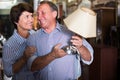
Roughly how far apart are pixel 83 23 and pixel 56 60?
436mm

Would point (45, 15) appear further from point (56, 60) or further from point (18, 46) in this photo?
point (18, 46)

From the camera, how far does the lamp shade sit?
1873 mm

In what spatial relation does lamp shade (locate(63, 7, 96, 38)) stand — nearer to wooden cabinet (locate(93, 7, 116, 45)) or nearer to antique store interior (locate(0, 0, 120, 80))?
antique store interior (locate(0, 0, 120, 80))

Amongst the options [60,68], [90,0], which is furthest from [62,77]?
[90,0]

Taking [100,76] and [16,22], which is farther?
[100,76]

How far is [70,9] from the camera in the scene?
21.0 feet

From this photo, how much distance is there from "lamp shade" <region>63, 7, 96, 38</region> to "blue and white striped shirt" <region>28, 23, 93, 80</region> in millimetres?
248

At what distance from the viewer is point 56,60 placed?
216 centimetres

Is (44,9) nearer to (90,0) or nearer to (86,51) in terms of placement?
(86,51)

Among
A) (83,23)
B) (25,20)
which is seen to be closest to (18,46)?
(25,20)

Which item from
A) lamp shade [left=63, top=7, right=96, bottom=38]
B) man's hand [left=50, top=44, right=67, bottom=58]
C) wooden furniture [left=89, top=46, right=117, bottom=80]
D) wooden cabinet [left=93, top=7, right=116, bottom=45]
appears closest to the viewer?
lamp shade [left=63, top=7, right=96, bottom=38]

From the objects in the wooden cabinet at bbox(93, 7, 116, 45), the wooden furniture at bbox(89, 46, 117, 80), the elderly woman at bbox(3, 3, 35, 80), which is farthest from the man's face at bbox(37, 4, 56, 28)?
Result: the wooden cabinet at bbox(93, 7, 116, 45)

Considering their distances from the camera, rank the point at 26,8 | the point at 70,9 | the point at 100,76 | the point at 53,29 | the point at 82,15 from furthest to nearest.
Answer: the point at 70,9, the point at 100,76, the point at 26,8, the point at 53,29, the point at 82,15

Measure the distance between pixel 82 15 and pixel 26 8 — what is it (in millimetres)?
828
